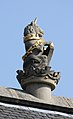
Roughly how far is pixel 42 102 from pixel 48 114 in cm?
38

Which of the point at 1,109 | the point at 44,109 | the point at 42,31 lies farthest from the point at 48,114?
the point at 42,31

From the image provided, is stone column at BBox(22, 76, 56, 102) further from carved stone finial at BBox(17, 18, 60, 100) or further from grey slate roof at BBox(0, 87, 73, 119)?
grey slate roof at BBox(0, 87, 73, 119)

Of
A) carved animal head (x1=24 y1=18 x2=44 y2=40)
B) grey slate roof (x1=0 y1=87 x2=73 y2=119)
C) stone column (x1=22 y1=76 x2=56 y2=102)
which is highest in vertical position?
carved animal head (x1=24 y1=18 x2=44 y2=40)

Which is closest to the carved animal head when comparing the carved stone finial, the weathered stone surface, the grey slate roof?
the carved stone finial

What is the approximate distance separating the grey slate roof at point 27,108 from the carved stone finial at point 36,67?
50 cm

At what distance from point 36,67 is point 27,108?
5.42 ft

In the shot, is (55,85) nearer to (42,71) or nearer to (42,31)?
(42,71)

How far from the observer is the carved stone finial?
65.3ft

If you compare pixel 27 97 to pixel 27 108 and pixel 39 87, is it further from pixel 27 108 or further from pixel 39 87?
pixel 39 87

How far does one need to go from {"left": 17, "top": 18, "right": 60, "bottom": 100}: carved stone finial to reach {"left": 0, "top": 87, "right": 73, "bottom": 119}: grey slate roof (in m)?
0.50

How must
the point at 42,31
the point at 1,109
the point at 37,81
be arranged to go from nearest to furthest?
the point at 1,109 → the point at 37,81 → the point at 42,31

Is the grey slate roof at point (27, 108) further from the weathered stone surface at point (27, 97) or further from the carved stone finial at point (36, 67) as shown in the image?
the carved stone finial at point (36, 67)

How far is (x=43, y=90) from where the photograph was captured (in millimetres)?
19891

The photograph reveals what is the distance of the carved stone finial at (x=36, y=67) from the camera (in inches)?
783
